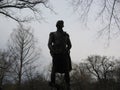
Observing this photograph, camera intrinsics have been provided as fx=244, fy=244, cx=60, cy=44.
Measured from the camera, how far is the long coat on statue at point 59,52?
6.48 m

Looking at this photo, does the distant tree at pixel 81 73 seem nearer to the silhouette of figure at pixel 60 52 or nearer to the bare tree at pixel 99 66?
the bare tree at pixel 99 66

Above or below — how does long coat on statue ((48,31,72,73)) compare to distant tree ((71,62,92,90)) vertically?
below

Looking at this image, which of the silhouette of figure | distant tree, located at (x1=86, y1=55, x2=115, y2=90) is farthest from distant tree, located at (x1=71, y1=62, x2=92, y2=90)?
the silhouette of figure

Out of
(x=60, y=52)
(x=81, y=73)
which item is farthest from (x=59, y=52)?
(x=81, y=73)

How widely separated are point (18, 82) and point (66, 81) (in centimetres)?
2437

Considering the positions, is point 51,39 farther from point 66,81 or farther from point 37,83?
point 37,83

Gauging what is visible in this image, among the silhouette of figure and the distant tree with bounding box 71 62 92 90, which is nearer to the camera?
the silhouette of figure

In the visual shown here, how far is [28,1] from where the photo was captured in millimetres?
16453

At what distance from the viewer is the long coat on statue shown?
6.48 meters

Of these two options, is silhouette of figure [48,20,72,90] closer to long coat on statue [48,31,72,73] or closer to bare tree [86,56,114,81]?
long coat on statue [48,31,72,73]

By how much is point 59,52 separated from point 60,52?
0.03 m

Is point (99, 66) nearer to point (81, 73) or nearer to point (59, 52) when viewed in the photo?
point (81, 73)

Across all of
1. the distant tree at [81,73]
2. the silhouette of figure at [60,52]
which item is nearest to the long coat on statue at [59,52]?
the silhouette of figure at [60,52]

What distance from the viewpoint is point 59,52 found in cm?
646
